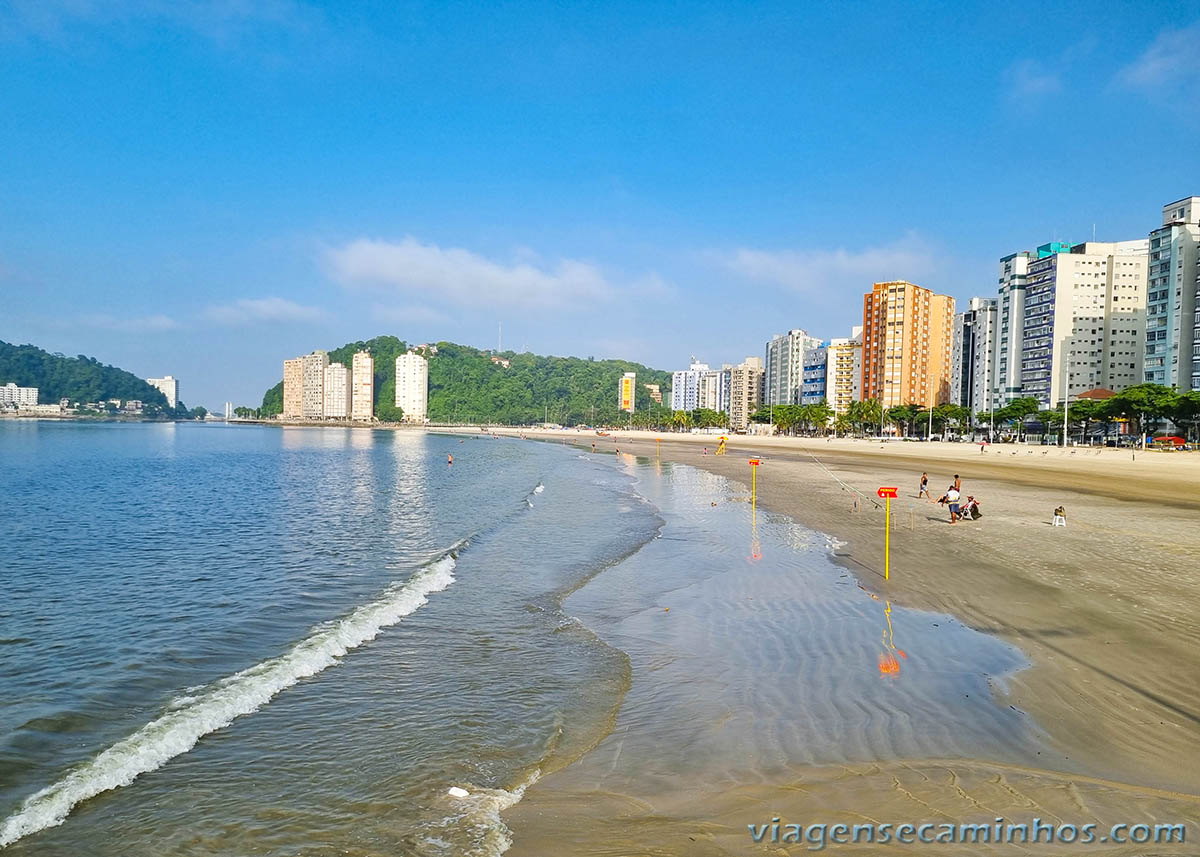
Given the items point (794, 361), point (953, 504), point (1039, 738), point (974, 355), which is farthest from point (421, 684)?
point (794, 361)

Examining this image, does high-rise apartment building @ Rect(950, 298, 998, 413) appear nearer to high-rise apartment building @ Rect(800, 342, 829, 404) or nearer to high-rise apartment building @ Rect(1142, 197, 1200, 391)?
high-rise apartment building @ Rect(800, 342, 829, 404)

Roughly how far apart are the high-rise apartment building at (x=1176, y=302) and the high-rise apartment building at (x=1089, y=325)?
1693 centimetres

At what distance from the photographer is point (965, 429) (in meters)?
122

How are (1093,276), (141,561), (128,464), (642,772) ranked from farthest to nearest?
1. (1093,276)
2. (128,464)
3. (141,561)
4. (642,772)

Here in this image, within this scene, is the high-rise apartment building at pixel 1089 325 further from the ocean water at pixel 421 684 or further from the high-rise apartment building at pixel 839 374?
the ocean water at pixel 421 684

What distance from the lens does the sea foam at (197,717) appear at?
19.5 feet

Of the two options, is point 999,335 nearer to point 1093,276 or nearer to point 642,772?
point 1093,276

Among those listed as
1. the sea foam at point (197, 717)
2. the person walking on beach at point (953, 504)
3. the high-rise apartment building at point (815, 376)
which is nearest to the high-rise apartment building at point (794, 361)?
the high-rise apartment building at point (815, 376)

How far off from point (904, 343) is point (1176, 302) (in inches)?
2168

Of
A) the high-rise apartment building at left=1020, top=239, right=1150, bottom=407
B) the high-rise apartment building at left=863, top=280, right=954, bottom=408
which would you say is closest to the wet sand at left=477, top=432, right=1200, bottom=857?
the high-rise apartment building at left=1020, top=239, right=1150, bottom=407

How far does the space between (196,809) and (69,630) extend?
7.55 m

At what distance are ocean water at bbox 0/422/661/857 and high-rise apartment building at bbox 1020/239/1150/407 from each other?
12561 centimetres

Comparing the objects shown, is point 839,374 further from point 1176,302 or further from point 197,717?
point 197,717

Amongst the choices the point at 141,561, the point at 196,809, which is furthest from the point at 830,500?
the point at 196,809
